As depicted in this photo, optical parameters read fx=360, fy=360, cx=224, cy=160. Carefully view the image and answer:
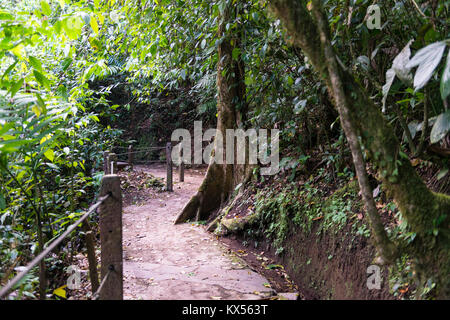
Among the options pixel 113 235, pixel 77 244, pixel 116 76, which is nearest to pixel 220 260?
pixel 77 244

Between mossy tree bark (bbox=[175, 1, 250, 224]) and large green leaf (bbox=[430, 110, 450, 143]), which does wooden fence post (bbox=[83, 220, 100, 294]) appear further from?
mossy tree bark (bbox=[175, 1, 250, 224])

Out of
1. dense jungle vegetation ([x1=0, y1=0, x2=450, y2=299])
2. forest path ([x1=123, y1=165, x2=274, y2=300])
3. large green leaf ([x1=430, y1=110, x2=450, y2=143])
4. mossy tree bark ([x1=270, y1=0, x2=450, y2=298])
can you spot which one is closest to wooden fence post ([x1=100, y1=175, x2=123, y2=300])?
dense jungle vegetation ([x1=0, y1=0, x2=450, y2=299])

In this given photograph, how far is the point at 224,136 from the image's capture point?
22.3 feet

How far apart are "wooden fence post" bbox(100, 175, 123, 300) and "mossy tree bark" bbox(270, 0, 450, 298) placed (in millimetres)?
1658

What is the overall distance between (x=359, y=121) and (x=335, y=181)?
2.15m

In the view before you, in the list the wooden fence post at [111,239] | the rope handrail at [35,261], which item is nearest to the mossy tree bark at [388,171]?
the wooden fence post at [111,239]

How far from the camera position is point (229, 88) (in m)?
6.60

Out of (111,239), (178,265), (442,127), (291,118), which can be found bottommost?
(178,265)

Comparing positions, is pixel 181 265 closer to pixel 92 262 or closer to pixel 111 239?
pixel 92 262

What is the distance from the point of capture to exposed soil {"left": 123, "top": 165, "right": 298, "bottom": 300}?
3518mm

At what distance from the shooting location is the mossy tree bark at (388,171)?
2.35m

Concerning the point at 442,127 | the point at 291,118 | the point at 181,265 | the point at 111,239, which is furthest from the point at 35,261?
the point at 291,118

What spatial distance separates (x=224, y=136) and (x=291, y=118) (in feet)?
5.50
